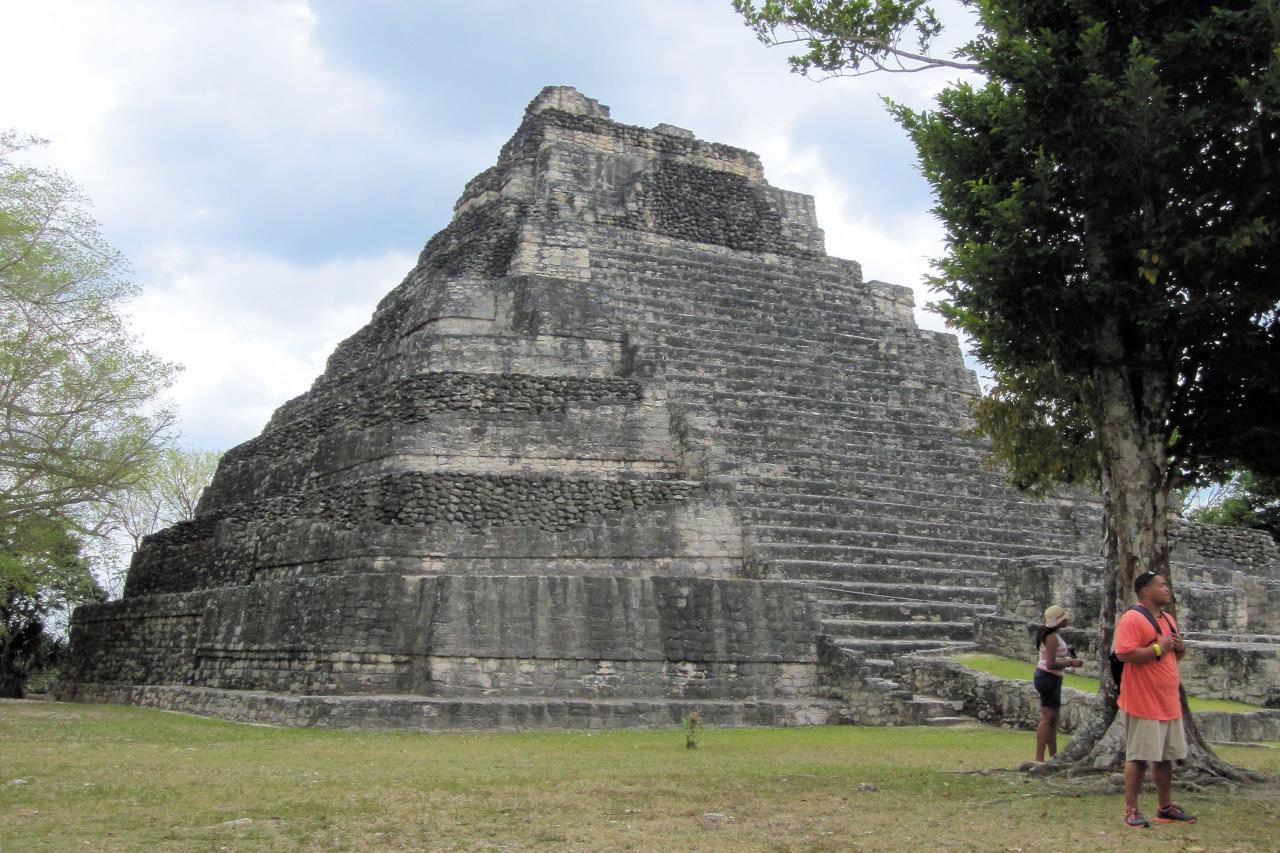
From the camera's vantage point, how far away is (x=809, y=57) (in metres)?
9.12

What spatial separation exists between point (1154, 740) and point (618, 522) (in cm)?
827

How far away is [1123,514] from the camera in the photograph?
26.8ft

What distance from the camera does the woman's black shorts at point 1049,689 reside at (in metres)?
8.88

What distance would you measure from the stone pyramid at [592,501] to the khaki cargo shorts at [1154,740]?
569cm

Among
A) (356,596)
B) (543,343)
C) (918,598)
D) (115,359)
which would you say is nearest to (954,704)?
(918,598)

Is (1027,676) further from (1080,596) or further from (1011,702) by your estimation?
(1080,596)

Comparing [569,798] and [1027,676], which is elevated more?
[1027,676]

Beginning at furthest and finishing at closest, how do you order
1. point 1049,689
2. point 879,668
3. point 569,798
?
point 879,668 < point 1049,689 < point 569,798

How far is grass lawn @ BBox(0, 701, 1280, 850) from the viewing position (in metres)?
5.78

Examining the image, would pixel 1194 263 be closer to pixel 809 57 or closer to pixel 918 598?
pixel 809 57

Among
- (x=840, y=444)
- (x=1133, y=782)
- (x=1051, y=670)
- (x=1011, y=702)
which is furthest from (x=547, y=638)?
(x=1133, y=782)

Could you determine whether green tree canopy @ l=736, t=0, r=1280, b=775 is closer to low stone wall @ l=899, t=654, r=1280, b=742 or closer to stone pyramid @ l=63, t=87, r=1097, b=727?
low stone wall @ l=899, t=654, r=1280, b=742

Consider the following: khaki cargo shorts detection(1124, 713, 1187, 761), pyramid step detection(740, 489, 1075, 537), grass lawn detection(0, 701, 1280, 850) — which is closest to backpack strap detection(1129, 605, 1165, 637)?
khaki cargo shorts detection(1124, 713, 1187, 761)

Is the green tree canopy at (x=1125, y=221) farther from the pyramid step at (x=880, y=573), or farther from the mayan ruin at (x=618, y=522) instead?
the pyramid step at (x=880, y=573)
